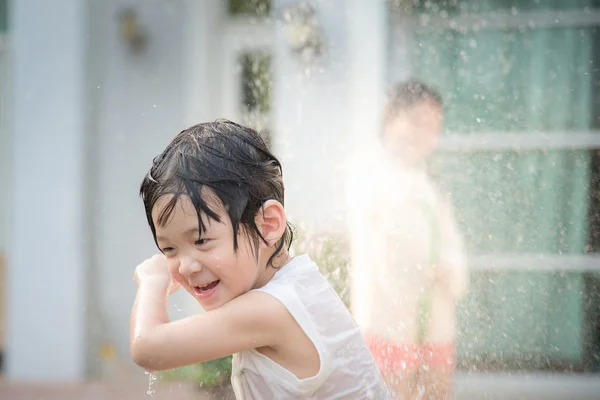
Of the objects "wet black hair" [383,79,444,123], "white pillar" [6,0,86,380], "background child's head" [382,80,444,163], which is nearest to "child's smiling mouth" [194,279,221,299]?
"background child's head" [382,80,444,163]

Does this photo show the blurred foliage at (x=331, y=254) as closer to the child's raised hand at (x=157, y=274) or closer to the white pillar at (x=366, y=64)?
the white pillar at (x=366, y=64)

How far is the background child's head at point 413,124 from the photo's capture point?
321 cm

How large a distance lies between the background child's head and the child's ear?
1.70 meters

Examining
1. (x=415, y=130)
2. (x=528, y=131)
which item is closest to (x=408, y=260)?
(x=415, y=130)

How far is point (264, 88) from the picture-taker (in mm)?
5262

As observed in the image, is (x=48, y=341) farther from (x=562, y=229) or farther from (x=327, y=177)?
(x=562, y=229)

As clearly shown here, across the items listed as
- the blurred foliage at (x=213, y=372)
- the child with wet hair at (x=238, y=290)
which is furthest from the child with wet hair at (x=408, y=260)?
the child with wet hair at (x=238, y=290)

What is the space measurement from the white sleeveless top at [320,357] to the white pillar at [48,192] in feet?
12.2

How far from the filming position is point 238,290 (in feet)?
5.14

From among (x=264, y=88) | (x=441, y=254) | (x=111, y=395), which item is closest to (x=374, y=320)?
(x=441, y=254)

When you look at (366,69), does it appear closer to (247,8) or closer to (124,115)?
(247,8)

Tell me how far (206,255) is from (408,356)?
1463mm

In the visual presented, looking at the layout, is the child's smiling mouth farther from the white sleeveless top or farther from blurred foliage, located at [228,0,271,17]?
blurred foliage, located at [228,0,271,17]

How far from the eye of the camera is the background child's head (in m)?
3.21
